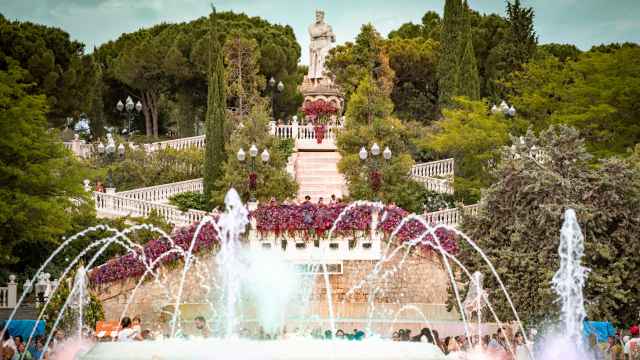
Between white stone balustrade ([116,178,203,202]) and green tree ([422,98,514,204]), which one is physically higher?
green tree ([422,98,514,204])

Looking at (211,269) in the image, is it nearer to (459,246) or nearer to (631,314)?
(459,246)

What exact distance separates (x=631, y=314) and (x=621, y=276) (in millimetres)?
873

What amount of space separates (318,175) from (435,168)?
13.7 ft

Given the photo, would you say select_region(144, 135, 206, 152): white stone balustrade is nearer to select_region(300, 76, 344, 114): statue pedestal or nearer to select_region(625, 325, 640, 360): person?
select_region(300, 76, 344, 114): statue pedestal

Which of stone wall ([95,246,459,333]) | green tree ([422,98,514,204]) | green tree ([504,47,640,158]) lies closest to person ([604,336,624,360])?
stone wall ([95,246,459,333])

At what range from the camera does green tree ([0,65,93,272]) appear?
3153cm

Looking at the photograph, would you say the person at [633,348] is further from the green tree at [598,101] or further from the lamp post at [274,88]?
the lamp post at [274,88]

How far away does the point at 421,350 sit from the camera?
777 inches

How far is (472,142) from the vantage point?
40000 mm

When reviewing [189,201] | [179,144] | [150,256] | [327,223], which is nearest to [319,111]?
[179,144]

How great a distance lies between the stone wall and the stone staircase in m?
8.81

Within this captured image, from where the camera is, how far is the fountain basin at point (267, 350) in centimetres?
1911

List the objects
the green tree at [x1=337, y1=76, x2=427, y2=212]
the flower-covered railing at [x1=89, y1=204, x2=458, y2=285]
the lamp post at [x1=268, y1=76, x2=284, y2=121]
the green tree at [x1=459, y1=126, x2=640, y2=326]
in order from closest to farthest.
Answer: the green tree at [x1=459, y1=126, x2=640, y2=326] → the flower-covered railing at [x1=89, y1=204, x2=458, y2=285] → the green tree at [x1=337, y1=76, x2=427, y2=212] → the lamp post at [x1=268, y1=76, x2=284, y2=121]

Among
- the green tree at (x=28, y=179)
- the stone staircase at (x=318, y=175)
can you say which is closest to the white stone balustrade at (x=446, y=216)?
the stone staircase at (x=318, y=175)
